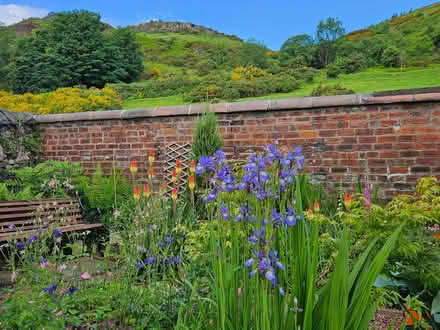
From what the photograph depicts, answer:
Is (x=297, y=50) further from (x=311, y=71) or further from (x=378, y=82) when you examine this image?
(x=378, y=82)

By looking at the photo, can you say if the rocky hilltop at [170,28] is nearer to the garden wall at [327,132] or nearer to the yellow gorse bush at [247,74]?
the yellow gorse bush at [247,74]

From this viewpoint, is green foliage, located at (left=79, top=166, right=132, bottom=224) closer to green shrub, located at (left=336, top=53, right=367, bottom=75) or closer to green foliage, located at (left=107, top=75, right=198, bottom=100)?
green foliage, located at (left=107, top=75, right=198, bottom=100)

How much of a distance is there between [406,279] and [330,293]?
4.22 ft

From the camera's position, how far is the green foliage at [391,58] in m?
16.3

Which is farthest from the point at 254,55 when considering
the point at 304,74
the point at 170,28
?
the point at 170,28

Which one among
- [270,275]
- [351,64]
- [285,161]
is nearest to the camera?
[270,275]

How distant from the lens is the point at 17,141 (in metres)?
6.08

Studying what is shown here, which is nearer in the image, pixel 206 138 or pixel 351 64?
pixel 206 138

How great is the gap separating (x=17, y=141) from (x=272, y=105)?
413cm

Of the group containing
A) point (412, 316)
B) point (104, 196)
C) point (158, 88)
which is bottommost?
point (104, 196)

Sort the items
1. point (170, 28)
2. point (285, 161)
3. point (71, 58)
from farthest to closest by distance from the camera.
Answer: point (170, 28) → point (71, 58) → point (285, 161)

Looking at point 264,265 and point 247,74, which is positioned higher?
point 247,74

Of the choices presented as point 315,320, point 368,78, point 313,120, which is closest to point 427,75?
point 368,78

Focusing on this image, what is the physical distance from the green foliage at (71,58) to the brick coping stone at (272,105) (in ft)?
47.6
